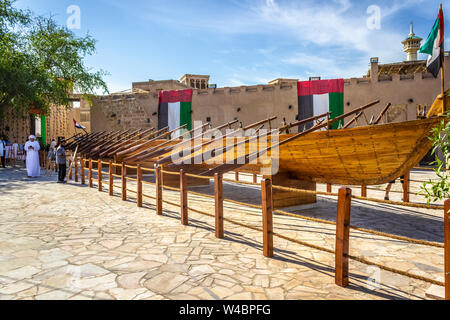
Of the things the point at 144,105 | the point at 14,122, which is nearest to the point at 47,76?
the point at 14,122

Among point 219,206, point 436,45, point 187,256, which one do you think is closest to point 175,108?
point 436,45

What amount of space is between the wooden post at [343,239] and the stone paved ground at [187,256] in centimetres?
11

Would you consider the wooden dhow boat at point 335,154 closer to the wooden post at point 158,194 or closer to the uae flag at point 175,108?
the wooden post at point 158,194

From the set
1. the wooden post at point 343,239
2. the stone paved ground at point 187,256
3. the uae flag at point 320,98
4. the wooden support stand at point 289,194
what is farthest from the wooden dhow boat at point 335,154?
the uae flag at point 320,98

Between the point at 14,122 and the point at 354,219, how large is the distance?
76.6 ft

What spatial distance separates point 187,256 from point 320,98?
59.4 ft

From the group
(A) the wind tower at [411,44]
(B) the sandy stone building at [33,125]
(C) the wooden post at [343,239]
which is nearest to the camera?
(C) the wooden post at [343,239]

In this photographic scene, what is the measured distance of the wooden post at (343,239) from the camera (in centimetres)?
298

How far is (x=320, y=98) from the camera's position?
19.9 m

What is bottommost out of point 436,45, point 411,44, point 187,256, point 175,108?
point 187,256

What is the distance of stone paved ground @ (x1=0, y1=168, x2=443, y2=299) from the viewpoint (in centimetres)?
284

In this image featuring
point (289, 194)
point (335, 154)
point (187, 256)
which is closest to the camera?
point (187, 256)

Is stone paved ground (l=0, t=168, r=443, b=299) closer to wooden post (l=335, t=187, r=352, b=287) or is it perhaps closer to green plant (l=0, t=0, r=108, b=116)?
wooden post (l=335, t=187, r=352, b=287)

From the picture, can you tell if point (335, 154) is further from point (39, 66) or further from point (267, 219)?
point (39, 66)
